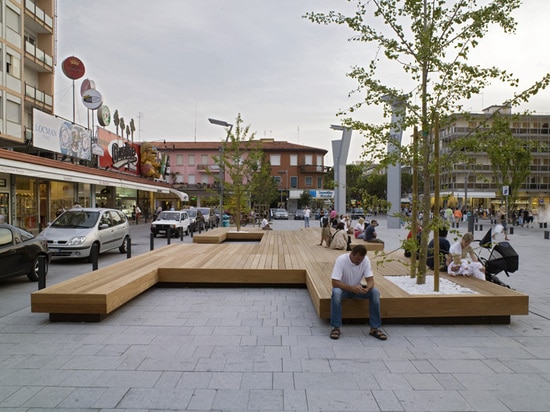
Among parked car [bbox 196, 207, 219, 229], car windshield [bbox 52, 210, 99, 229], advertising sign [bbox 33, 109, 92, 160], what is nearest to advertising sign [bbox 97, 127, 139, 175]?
advertising sign [bbox 33, 109, 92, 160]

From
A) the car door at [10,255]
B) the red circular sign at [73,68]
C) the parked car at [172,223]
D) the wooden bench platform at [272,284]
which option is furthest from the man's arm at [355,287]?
the red circular sign at [73,68]

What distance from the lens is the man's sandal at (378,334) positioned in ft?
17.2

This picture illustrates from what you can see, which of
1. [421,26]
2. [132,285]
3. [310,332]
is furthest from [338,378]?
[421,26]

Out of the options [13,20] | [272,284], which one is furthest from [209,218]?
[272,284]

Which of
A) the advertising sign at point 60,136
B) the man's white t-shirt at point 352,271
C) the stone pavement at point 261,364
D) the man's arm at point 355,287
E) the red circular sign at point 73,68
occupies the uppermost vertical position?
the red circular sign at point 73,68

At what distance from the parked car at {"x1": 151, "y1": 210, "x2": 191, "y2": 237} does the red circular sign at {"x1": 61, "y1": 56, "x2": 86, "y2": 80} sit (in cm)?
1495

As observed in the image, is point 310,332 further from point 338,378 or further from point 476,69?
point 476,69

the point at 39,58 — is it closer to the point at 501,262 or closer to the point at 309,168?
the point at 501,262

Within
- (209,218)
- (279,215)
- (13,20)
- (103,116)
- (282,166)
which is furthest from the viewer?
(282,166)

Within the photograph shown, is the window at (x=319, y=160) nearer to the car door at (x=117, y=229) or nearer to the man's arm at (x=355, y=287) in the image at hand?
the car door at (x=117, y=229)

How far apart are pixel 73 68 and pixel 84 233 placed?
22.6 m

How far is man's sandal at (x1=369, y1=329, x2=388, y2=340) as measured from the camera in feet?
17.2

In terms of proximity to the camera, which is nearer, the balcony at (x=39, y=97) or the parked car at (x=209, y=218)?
the balcony at (x=39, y=97)

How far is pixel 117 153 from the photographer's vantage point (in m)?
35.2
